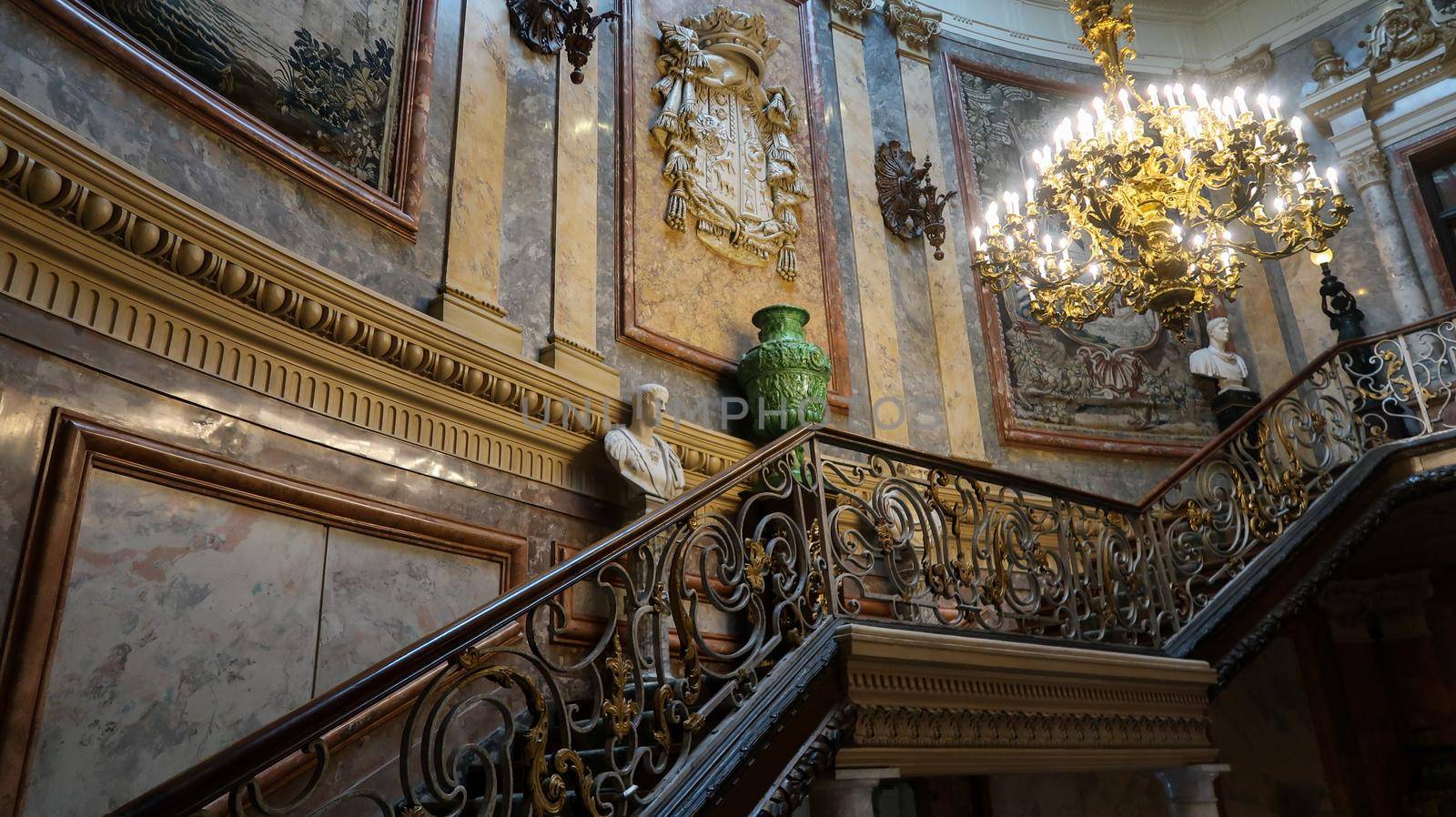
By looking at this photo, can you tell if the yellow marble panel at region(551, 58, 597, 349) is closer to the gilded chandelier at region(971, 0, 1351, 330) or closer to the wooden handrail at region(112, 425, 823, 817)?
the gilded chandelier at region(971, 0, 1351, 330)

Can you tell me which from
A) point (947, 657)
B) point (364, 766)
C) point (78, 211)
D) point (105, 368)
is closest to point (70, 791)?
point (364, 766)

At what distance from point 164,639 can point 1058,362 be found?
672 cm

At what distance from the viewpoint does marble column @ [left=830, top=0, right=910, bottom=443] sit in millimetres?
7070

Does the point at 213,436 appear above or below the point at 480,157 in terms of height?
below

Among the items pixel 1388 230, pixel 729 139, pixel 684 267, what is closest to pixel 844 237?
pixel 729 139

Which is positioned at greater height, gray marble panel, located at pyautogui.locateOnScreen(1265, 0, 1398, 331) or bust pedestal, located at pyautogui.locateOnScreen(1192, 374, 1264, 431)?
gray marble panel, located at pyautogui.locateOnScreen(1265, 0, 1398, 331)

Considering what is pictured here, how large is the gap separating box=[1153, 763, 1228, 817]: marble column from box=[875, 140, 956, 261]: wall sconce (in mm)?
4442

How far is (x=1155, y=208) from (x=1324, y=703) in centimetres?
390

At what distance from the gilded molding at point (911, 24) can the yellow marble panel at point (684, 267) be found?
1.91 m

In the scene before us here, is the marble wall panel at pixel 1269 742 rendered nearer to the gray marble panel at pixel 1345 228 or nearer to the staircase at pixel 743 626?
the staircase at pixel 743 626

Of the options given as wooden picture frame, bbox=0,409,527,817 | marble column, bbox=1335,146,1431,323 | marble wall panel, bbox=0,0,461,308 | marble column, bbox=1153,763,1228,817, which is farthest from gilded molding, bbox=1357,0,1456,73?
wooden picture frame, bbox=0,409,527,817

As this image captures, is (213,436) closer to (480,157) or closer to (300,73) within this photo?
(300,73)

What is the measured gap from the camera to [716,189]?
6660mm

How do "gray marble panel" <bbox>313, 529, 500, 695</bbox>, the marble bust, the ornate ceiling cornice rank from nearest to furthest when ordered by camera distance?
the ornate ceiling cornice → "gray marble panel" <bbox>313, 529, 500, 695</bbox> → the marble bust
